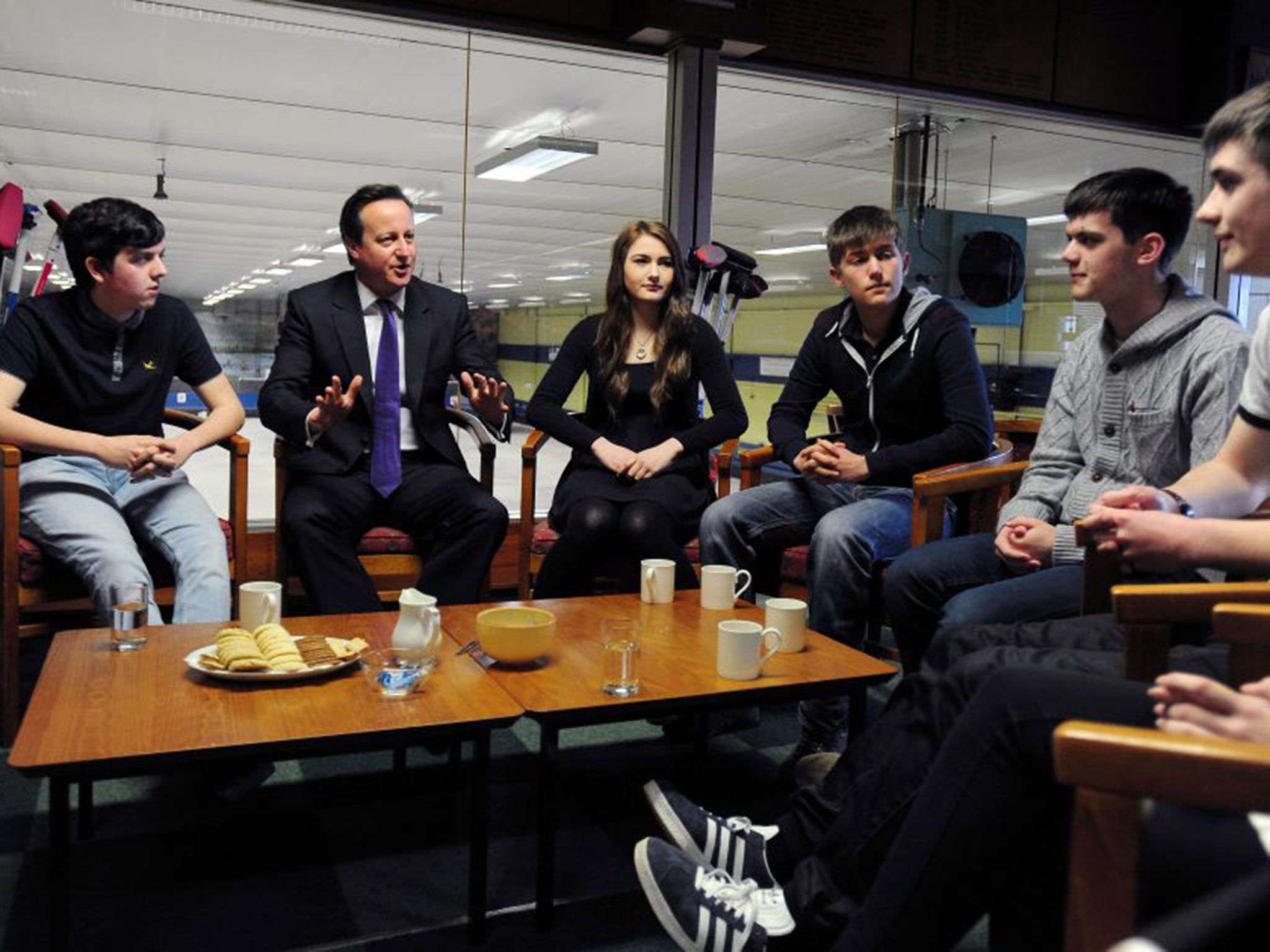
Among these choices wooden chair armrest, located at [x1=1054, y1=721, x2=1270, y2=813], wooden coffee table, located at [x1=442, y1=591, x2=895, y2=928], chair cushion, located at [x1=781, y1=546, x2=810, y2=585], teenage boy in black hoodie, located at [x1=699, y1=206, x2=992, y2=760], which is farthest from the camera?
chair cushion, located at [x1=781, y1=546, x2=810, y2=585]

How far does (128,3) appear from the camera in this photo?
13.1 ft

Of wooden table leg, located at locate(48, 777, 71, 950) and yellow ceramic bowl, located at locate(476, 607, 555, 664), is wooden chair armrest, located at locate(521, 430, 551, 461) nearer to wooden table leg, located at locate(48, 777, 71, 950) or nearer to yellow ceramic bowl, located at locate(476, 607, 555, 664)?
yellow ceramic bowl, located at locate(476, 607, 555, 664)

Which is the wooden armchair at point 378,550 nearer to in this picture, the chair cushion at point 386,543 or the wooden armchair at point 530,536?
the chair cushion at point 386,543

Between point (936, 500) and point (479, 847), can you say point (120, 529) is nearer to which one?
point (479, 847)

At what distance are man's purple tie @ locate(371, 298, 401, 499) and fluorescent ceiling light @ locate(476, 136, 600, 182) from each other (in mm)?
3321

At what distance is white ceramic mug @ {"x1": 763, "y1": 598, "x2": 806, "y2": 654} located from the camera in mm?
2012

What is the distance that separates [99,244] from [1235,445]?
245cm

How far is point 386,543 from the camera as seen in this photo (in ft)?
9.34

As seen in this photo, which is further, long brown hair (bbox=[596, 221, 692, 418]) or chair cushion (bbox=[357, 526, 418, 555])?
long brown hair (bbox=[596, 221, 692, 418])

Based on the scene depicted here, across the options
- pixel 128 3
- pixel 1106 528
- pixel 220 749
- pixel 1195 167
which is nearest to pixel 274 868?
pixel 220 749

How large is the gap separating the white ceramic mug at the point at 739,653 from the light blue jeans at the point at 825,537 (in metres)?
0.59

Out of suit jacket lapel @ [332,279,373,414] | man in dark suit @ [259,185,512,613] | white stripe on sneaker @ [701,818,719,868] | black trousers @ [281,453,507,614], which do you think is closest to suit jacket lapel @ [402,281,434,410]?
man in dark suit @ [259,185,512,613]

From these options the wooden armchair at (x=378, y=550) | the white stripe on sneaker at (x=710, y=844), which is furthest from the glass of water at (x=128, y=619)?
the white stripe on sneaker at (x=710, y=844)

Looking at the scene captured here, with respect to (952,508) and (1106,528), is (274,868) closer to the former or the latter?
(1106,528)
